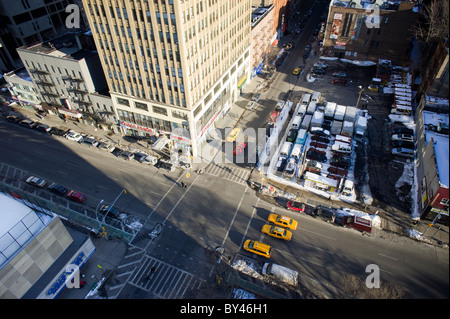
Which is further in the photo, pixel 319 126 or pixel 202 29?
pixel 319 126

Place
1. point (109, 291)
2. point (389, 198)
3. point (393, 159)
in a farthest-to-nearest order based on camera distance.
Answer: point (393, 159) → point (389, 198) → point (109, 291)

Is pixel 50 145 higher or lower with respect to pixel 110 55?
lower

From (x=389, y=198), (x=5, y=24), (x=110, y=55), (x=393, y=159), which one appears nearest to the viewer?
(x=389, y=198)

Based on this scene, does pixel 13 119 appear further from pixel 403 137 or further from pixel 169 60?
pixel 403 137

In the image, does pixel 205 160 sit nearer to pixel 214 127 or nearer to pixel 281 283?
pixel 214 127

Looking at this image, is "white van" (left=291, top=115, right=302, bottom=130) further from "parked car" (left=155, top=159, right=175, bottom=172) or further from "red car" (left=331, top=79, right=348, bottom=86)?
"parked car" (left=155, top=159, right=175, bottom=172)

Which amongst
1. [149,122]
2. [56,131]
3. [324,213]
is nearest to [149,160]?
[149,122]

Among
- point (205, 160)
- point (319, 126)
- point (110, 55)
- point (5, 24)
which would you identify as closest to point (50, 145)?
point (110, 55)
